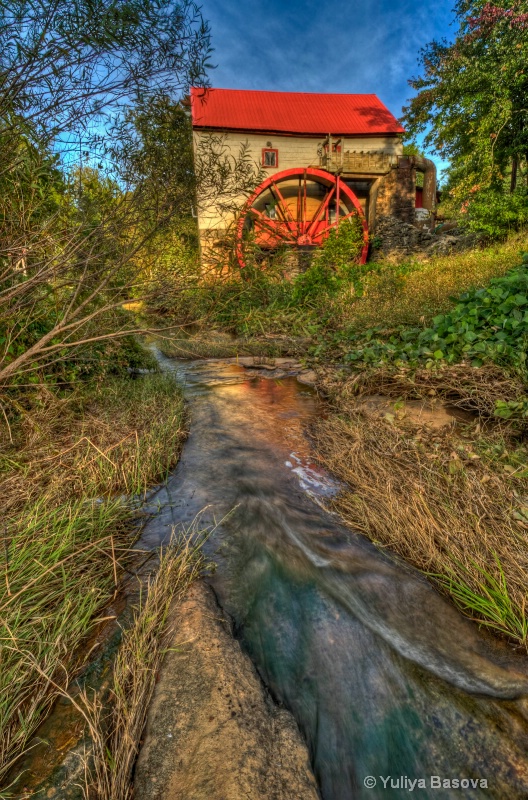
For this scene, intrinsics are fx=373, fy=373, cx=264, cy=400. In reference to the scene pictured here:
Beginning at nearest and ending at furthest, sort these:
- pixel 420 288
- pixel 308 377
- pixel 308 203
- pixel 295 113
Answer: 1. pixel 308 377
2. pixel 420 288
3. pixel 295 113
4. pixel 308 203

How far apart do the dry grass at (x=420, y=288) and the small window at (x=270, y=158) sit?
10106mm

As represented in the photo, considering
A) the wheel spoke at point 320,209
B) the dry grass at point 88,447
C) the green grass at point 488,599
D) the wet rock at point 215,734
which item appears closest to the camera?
the wet rock at point 215,734

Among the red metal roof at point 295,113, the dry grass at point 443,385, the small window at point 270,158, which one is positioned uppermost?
the red metal roof at point 295,113

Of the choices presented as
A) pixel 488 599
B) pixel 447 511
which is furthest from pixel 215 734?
pixel 447 511

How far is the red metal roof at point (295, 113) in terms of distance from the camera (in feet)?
51.8

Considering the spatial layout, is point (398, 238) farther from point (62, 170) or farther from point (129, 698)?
point (129, 698)

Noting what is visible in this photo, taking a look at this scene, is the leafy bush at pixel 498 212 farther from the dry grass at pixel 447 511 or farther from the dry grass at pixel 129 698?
the dry grass at pixel 129 698

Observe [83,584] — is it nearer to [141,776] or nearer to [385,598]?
[141,776]

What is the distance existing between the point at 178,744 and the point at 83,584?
2.91 feet

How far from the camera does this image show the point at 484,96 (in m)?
10.5

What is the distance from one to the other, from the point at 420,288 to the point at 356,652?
A: 7.14 metres

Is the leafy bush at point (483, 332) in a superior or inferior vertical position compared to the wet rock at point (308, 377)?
superior

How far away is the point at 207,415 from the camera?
436 centimetres

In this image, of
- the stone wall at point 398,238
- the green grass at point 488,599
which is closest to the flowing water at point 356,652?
→ the green grass at point 488,599
